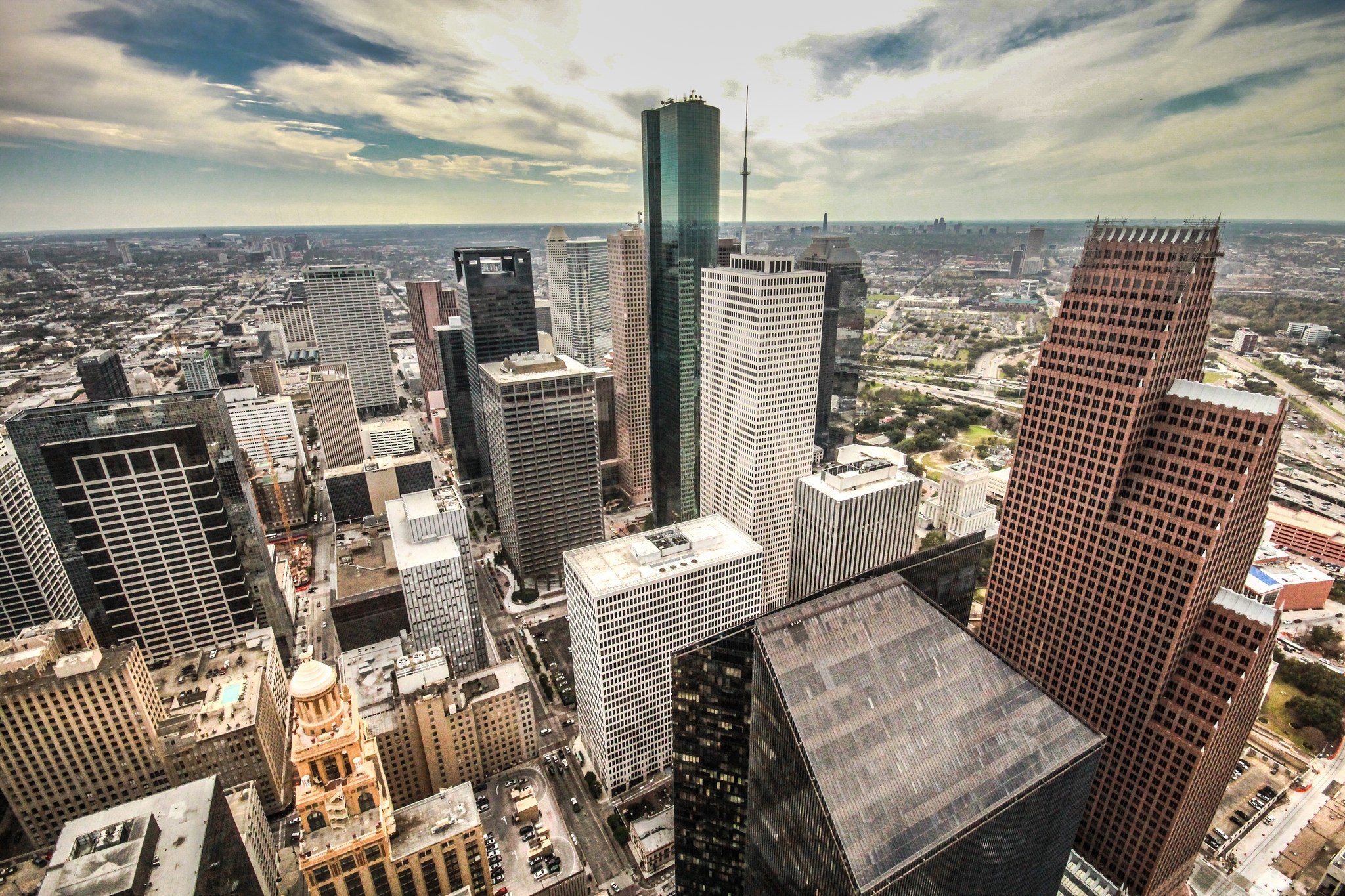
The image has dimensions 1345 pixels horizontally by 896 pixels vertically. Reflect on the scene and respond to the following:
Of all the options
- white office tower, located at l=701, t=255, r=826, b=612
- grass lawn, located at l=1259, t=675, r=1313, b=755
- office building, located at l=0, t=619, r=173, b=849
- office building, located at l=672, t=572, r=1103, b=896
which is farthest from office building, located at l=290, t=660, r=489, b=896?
grass lawn, located at l=1259, t=675, r=1313, b=755

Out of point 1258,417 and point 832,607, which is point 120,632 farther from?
point 1258,417

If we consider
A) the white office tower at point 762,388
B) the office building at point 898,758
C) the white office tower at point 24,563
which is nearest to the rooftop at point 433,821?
the office building at point 898,758

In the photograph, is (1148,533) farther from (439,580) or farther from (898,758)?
(439,580)

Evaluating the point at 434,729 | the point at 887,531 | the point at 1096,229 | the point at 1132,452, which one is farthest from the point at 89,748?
the point at 1096,229

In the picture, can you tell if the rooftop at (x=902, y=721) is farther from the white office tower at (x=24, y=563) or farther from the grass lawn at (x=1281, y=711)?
the white office tower at (x=24, y=563)

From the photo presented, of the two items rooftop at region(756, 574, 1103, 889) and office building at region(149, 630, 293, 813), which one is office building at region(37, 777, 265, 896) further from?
rooftop at region(756, 574, 1103, 889)
